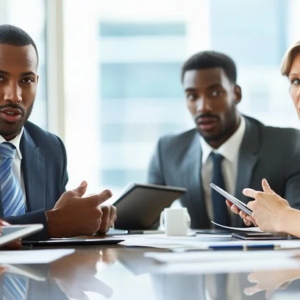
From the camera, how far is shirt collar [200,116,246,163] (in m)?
3.70

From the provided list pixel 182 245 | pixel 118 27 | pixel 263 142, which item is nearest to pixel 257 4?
pixel 118 27

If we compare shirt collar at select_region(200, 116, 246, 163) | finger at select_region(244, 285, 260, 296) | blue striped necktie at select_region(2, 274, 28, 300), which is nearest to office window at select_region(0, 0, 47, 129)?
shirt collar at select_region(200, 116, 246, 163)

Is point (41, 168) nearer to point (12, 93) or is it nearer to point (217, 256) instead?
point (12, 93)

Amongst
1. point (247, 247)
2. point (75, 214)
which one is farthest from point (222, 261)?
point (75, 214)

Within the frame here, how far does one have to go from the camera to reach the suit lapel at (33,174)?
2566 mm

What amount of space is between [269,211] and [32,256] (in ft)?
2.77

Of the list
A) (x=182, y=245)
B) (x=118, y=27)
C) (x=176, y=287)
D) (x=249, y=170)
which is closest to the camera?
(x=176, y=287)

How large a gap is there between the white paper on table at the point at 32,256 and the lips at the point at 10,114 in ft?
2.72

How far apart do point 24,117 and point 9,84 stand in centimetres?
14

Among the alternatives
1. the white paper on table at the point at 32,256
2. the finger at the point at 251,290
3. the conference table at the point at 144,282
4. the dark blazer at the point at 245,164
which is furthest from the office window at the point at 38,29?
the finger at the point at 251,290

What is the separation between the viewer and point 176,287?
1111mm

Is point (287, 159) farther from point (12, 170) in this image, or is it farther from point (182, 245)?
point (182, 245)

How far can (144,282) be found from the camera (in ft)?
3.85

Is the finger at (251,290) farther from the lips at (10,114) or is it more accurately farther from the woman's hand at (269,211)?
the lips at (10,114)
